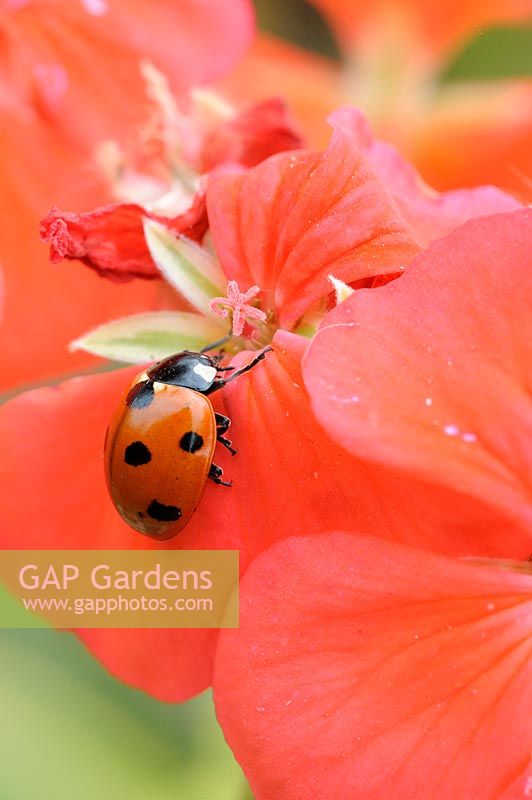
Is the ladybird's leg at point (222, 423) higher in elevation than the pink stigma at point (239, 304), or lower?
lower

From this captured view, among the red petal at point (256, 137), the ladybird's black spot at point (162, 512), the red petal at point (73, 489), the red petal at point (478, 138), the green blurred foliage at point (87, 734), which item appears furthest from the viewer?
the red petal at point (478, 138)

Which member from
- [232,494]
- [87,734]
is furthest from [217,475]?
[87,734]

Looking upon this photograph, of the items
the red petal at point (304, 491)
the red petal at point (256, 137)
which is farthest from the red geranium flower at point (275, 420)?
the red petal at point (256, 137)

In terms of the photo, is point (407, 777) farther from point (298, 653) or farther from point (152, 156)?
point (152, 156)

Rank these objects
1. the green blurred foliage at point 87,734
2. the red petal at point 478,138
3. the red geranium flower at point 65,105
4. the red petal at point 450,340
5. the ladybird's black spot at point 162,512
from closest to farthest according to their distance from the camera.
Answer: the red petal at point 450,340, the ladybird's black spot at point 162,512, the red geranium flower at point 65,105, the green blurred foliage at point 87,734, the red petal at point 478,138

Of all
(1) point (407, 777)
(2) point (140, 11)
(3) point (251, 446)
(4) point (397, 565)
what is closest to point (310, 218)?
(3) point (251, 446)

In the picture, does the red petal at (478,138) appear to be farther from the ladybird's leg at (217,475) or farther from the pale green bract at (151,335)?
the ladybird's leg at (217,475)
